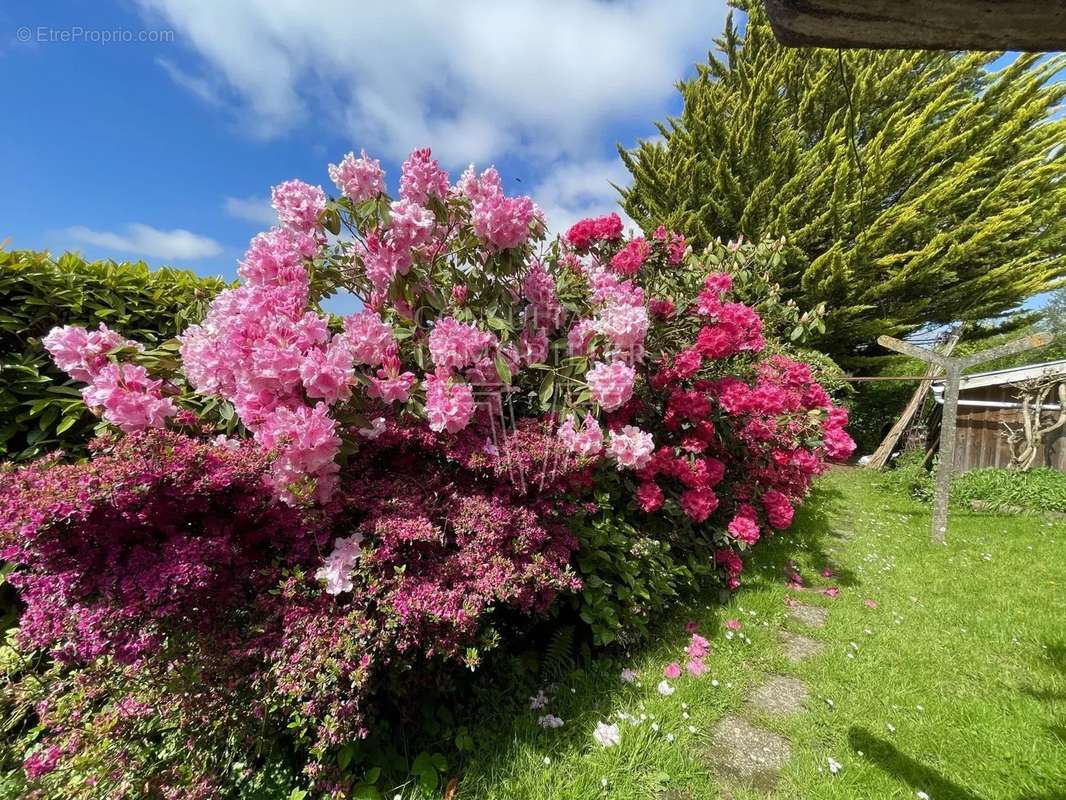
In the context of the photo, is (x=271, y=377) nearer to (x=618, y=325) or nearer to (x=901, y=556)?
(x=618, y=325)

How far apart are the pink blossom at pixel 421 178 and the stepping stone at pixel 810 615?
11.4 ft

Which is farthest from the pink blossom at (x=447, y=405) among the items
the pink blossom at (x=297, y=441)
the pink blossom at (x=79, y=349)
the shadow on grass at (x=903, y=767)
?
the shadow on grass at (x=903, y=767)

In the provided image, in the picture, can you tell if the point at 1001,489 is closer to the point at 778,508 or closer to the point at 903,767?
the point at 778,508

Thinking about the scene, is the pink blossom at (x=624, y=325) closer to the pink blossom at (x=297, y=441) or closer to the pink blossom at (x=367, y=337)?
the pink blossom at (x=367, y=337)

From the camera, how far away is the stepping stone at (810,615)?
10.1ft

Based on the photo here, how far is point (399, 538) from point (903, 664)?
3.01 metres

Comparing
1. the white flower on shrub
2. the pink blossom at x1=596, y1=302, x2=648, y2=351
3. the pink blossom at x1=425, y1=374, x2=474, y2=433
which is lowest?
the white flower on shrub

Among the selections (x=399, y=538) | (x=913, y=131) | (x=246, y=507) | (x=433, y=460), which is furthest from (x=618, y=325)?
(x=913, y=131)

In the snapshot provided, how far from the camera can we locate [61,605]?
1.31 meters

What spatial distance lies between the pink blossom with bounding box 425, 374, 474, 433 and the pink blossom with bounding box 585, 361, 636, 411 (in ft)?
1.75

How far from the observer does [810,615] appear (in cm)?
319

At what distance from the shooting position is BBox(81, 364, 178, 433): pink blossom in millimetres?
1537

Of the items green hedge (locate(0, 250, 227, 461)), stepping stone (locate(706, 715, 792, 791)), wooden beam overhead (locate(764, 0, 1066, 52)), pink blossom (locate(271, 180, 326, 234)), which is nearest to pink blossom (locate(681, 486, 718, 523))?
stepping stone (locate(706, 715, 792, 791))

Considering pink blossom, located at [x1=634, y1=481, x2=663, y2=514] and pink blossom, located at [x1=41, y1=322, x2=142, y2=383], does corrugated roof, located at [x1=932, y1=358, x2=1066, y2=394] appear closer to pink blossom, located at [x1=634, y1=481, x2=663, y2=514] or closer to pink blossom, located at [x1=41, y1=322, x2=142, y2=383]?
pink blossom, located at [x1=634, y1=481, x2=663, y2=514]
